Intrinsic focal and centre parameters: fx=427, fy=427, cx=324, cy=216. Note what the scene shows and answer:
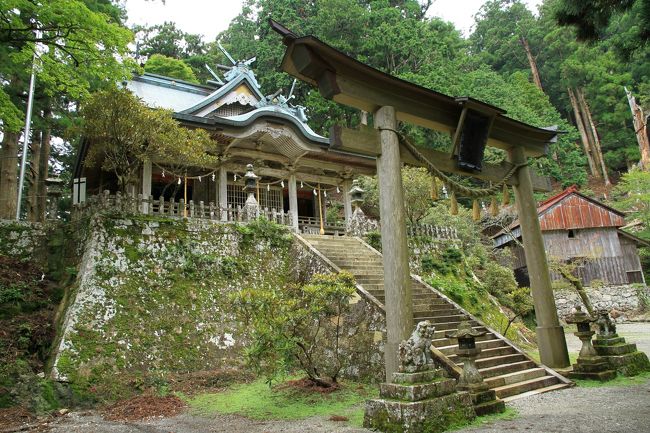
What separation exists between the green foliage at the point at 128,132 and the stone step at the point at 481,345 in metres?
7.84

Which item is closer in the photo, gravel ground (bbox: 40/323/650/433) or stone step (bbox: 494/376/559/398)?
gravel ground (bbox: 40/323/650/433)

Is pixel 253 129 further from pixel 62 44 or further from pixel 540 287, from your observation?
pixel 540 287

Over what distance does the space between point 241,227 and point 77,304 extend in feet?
13.9

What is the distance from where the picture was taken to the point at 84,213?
410 inches

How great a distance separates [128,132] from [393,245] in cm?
751

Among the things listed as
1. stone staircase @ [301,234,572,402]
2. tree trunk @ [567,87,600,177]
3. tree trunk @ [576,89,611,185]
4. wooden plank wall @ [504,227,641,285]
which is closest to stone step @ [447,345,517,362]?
stone staircase @ [301,234,572,402]

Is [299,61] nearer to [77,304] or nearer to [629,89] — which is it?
[77,304]

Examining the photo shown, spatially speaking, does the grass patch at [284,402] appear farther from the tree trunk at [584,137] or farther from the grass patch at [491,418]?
the tree trunk at [584,137]

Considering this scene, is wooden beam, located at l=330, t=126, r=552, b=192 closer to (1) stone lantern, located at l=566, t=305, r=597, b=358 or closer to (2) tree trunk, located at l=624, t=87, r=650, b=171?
(1) stone lantern, located at l=566, t=305, r=597, b=358

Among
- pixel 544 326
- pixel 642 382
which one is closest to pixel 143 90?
pixel 544 326

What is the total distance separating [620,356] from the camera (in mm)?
7305

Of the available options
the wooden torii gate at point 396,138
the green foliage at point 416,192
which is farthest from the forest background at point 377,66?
the green foliage at point 416,192

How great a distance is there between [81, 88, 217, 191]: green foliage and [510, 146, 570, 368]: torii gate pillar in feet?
26.4

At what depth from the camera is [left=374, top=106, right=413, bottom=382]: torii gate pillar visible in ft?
18.9
